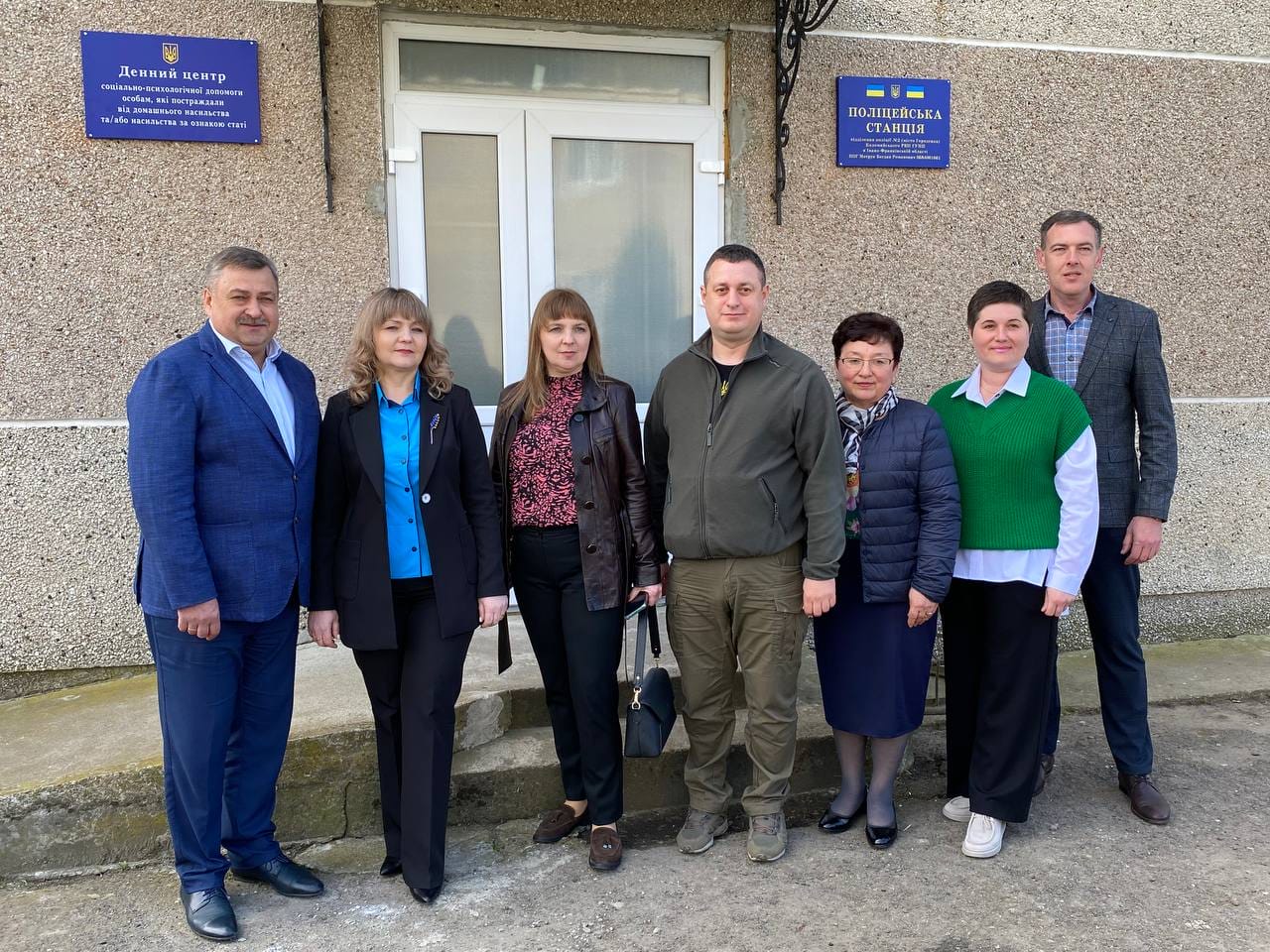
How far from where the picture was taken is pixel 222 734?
2600mm

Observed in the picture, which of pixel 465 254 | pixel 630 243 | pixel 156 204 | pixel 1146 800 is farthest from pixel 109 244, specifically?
pixel 1146 800

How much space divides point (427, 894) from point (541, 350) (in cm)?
161

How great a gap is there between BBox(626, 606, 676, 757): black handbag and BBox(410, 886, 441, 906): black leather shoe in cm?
67

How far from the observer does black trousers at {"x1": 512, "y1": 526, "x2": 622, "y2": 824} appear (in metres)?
2.85

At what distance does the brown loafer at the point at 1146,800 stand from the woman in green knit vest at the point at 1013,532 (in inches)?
18.7

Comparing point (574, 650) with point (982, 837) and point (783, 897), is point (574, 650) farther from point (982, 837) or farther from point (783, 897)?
point (982, 837)

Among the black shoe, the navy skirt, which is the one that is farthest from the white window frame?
the black shoe

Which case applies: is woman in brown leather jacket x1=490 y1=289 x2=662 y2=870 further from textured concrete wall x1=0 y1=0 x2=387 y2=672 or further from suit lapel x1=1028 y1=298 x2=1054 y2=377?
textured concrete wall x1=0 y1=0 x2=387 y2=672

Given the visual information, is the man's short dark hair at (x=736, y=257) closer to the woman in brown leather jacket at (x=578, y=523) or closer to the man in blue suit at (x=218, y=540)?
the woman in brown leather jacket at (x=578, y=523)

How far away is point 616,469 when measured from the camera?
9.47 ft

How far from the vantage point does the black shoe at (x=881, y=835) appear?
303cm

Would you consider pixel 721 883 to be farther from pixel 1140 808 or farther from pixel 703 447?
pixel 1140 808

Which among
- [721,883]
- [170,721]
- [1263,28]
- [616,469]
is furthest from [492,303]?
[1263,28]

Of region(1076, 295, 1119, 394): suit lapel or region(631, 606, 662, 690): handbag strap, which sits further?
region(1076, 295, 1119, 394): suit lapel
